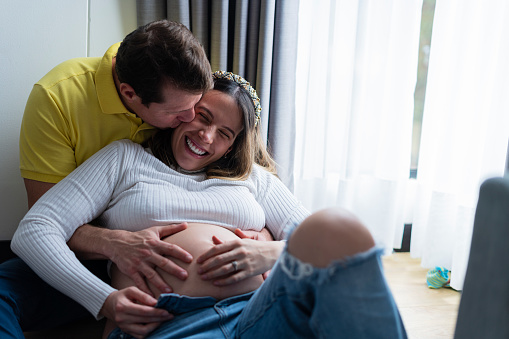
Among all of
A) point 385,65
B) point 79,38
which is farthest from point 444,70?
point 79,38

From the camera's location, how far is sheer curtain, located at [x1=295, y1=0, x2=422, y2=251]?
7.48 feet

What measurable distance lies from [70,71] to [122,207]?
0.50 metres

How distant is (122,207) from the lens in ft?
4.16

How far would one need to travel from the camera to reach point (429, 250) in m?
2.23

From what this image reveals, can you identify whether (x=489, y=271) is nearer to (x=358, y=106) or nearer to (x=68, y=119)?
(x=68, y=119)

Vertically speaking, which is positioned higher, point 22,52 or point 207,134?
point 22,52

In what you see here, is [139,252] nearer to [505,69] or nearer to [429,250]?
[429,250]

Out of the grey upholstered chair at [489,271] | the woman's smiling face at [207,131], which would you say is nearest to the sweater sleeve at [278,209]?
the woman's smiling face at [207,131]

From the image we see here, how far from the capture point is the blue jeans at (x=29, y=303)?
45.2 inches

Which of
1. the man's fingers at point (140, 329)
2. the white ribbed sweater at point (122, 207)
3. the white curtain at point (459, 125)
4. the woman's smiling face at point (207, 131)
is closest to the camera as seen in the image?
the man's fingers at point (140, 329)

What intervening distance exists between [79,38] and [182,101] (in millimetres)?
659

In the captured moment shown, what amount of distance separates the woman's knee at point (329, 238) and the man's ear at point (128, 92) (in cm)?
78

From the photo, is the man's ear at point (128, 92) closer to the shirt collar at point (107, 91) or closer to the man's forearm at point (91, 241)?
the shirt collar at point (107, 91)

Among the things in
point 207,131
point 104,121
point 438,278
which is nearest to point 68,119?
point 104,121
